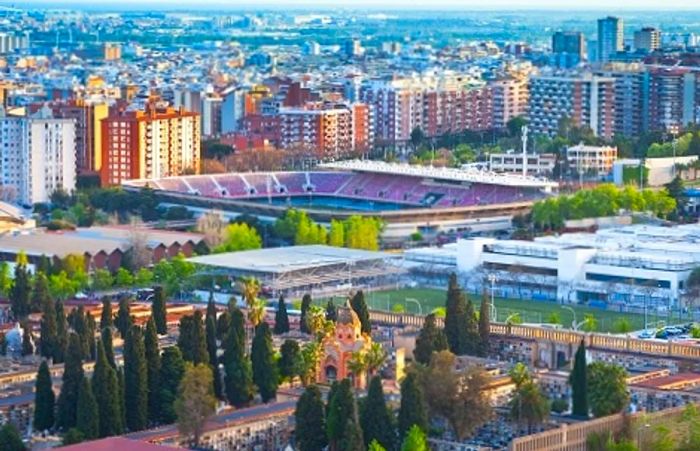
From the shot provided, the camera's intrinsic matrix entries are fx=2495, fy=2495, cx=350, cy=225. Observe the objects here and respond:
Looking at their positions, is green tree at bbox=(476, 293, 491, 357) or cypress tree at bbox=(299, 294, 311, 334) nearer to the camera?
green tree at bbox=(476, 293, 491, 357)

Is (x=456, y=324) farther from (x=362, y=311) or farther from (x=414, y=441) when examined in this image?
(x=414, y=441)

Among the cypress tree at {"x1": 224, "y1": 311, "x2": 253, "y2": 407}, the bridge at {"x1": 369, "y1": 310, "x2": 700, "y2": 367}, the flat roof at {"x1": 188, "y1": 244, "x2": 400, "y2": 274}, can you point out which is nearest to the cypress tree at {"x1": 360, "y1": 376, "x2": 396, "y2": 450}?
the cypress tree at {"x1": 224, "y1": 311, "x2": 253, "y2": 407}

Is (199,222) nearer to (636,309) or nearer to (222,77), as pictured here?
(636,309)

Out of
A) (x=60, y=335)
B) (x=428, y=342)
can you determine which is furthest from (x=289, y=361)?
(x=60, y=335)

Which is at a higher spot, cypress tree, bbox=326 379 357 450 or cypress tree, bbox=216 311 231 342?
cypress tree, bbox=326 379 357 450

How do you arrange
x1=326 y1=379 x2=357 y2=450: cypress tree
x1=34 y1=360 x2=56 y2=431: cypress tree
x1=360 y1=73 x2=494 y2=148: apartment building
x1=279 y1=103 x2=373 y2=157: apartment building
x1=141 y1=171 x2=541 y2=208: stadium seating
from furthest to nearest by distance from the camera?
x1=360 y1=73 x2=494 y2=148: apartment building < x1=279 y1=103 x2=373 y2=157: apartment building < x1=141 y1=171 x2=541 y2=208: stadium seating < x1=34 y1=360 x2=56 y2=431: cypress tree < x1=326 y1=379 x2=357 y2=450: cypress tree

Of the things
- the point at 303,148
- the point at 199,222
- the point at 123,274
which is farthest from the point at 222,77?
the point at 123,274

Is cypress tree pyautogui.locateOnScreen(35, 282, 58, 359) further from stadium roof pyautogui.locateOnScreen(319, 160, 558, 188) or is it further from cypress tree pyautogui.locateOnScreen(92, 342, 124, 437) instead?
stadium roof pyautogui.locateOnScreen(319, 160, 558, 188)
